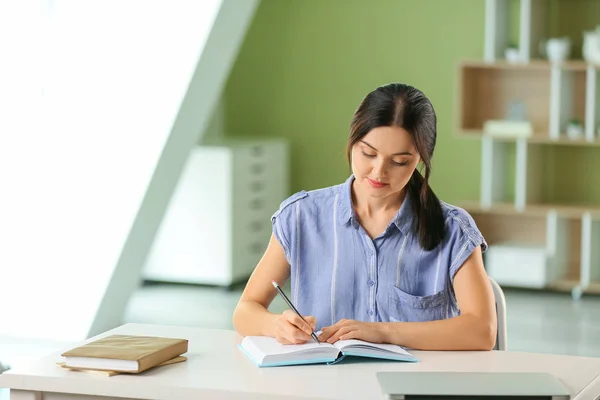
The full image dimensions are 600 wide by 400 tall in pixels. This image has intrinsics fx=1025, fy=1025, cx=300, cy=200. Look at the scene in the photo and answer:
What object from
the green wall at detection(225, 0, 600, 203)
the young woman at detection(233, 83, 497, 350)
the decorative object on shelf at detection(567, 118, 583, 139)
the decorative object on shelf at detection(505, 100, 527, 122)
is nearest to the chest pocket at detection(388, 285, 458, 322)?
the young woman at detection(233, 83, 497, 350)

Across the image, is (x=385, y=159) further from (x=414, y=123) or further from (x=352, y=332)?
(x=352, y=332)

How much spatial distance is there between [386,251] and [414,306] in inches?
5.5

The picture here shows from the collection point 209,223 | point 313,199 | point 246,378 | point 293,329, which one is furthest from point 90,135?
point 246,378

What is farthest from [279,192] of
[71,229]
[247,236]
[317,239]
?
[317,239]

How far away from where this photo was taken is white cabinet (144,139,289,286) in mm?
5988

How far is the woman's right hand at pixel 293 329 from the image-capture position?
2.06 m

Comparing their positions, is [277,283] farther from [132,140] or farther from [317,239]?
[132,140]

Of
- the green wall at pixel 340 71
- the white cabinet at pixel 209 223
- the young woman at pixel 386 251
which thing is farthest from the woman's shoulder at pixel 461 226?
the green wall at pixel 340 71

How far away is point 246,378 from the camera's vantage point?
6.20 feet

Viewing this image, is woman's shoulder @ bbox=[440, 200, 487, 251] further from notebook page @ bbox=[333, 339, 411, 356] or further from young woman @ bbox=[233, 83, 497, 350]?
notebook page @ bbox=[333, 339, 411, 356]

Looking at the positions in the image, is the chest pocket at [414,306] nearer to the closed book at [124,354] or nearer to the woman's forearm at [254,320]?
the woman's forearm at [254,320]

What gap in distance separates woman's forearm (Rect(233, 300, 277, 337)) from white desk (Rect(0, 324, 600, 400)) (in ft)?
0.41

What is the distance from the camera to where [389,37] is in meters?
6.74

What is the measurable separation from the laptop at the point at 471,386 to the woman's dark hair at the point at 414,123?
19.8 inches
